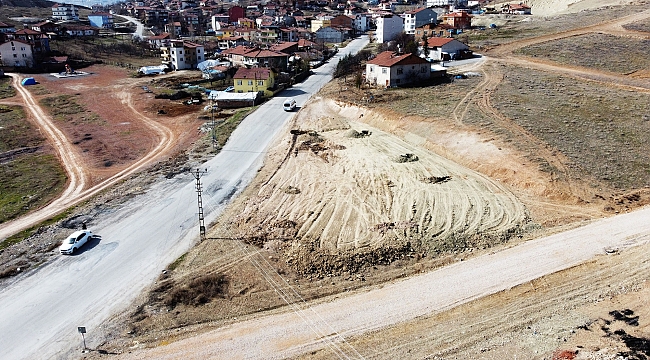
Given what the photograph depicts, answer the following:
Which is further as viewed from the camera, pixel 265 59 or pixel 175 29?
pixel 175 29

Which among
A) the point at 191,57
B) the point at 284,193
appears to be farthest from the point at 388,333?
the point at 191,57

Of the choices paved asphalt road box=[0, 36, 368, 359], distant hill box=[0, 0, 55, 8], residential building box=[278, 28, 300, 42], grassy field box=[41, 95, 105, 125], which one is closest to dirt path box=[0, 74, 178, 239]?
grassy field box=[41, 95, 105, 125]

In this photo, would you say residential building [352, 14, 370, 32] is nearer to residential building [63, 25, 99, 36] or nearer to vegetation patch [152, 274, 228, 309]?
residential building [63, 25, 99, 36]

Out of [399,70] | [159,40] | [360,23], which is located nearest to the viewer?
[399,70]

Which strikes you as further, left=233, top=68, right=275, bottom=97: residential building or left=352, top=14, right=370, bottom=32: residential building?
left=352, top=14, right=370, bottom=32: residential building

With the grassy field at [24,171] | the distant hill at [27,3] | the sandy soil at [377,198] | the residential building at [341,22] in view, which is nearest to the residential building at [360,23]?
the residential building at [341,22]

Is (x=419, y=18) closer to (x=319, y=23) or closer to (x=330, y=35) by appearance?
(x=330, y=35)

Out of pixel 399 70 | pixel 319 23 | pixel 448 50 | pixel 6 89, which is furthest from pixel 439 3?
pixel 6 89
